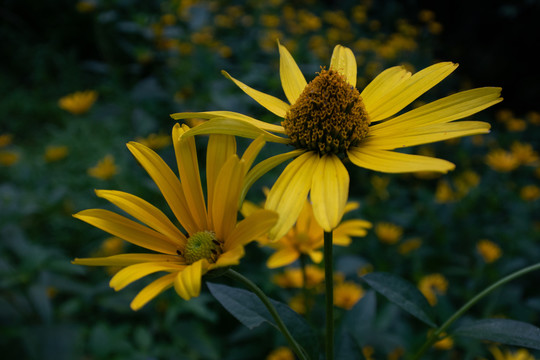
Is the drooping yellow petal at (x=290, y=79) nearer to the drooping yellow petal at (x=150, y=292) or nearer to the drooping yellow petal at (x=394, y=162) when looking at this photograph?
the drooping yellow petal at (x=394, y=162)

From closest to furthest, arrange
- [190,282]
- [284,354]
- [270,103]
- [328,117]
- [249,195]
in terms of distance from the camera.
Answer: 1. [190,282]
2. [328,117]
3. [270,103]
4. [284,354]
5. [249,195]

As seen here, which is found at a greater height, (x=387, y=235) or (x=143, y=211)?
(x=387, y=235)

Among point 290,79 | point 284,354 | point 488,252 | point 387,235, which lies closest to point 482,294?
point 290,79

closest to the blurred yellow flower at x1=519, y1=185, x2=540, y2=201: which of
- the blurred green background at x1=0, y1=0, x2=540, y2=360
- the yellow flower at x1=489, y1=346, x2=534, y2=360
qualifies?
the blurred green background at x1=0, y1=0, x2=540, y2=360

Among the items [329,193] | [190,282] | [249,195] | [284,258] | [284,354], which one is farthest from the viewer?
[249,195]

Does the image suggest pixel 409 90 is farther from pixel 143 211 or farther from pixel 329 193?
pixel 143 211

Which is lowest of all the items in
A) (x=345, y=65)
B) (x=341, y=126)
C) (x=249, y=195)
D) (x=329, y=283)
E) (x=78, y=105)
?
(x=329, y=283)

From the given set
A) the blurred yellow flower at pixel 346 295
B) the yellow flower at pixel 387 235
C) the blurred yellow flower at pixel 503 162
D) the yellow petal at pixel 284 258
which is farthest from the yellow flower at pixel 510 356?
the blurred yellow flower at pixel 503 162

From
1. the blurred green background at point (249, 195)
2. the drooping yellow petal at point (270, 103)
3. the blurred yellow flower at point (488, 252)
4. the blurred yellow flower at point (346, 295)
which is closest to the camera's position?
the drooping yellow petal at point (270, 103)
